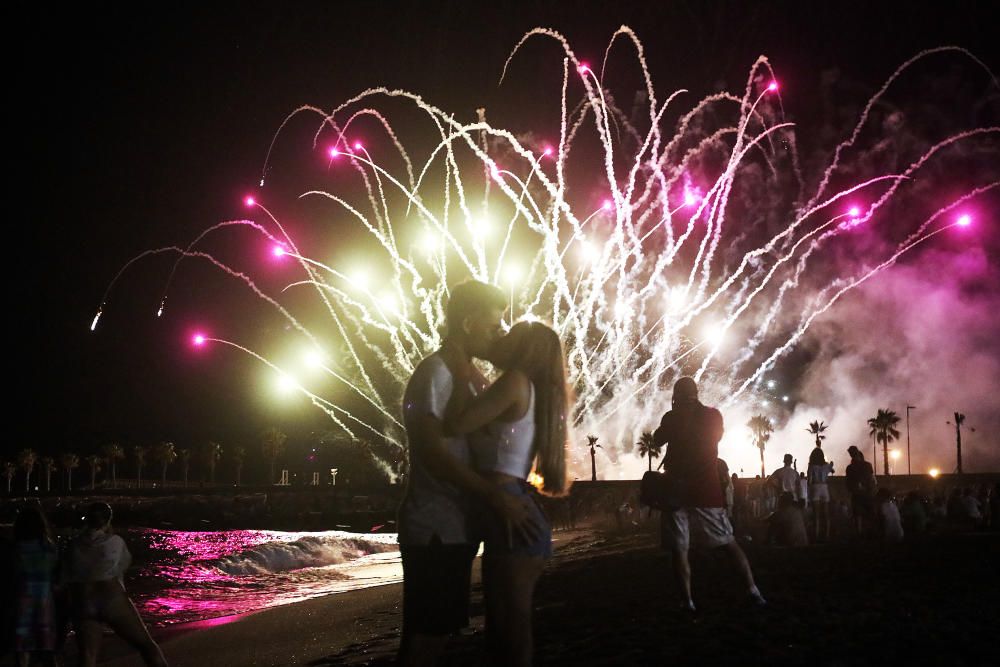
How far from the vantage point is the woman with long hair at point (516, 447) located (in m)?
3.42

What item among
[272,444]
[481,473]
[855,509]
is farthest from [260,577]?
[272,444]

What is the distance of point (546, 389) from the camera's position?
369cm

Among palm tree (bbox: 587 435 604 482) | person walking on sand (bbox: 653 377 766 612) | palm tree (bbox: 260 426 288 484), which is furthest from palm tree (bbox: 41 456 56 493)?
person walking on sand (bbox: 653 377 766 612)

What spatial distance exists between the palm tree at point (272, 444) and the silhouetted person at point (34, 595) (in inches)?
5319

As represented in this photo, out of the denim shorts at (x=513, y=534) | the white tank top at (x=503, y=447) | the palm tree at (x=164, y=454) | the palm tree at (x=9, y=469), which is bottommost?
the palm tree at (x=9, y=469)

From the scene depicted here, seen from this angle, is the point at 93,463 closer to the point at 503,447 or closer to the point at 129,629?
the point at 129,629

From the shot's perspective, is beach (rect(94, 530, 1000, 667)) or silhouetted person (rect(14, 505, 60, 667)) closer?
beach (rect(94, 530, 1000, 667))

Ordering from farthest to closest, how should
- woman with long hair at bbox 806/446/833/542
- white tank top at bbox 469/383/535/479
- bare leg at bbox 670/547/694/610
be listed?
woman with long hair at bbox 806/446/833/542, bare leg at bbox 670/547/694/610, white tank top at bbox 469/383/535/479

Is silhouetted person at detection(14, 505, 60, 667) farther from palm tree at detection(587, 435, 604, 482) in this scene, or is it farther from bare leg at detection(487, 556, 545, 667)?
palm tree at detection(587, 435, 604, 482)

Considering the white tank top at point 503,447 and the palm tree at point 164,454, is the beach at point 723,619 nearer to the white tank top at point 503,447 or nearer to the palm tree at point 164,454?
the white tank top at point 503,447

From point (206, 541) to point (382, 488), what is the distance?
39271 millimetres

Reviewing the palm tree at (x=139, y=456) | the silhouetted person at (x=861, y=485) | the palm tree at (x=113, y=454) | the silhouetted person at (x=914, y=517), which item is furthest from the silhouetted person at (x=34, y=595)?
the palm tree at (x=113, y=454)

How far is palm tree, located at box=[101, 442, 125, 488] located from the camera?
464 feet

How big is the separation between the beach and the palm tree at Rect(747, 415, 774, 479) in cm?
8119
